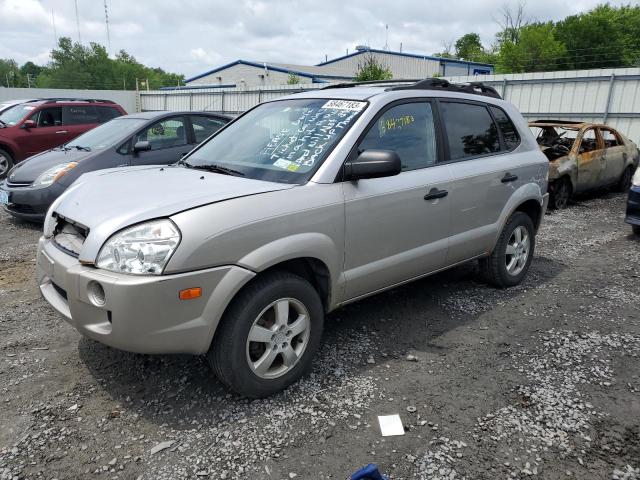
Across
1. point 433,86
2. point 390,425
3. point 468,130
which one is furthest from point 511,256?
point 390,425

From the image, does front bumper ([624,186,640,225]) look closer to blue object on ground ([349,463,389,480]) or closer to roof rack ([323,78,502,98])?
roof rack ([323,78,502,98])

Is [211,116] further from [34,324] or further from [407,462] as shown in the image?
[407,462]

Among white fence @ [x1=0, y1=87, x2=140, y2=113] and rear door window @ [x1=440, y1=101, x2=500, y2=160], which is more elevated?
white fence @ [x1=0, y1=87, x2=140, y2=113]

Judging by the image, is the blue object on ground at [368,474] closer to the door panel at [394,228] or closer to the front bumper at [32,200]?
the door panel at [394,228]

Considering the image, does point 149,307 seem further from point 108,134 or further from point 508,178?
point 108,134

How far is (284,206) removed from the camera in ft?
9.57

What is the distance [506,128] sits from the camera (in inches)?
188

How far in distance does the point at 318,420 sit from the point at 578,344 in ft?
7.35

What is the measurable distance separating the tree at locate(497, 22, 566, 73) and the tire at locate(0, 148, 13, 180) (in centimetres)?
4764

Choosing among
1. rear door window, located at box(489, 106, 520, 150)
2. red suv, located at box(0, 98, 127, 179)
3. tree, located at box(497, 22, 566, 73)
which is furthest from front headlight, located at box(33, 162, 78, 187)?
tree, located at box(497, 22, 566, 73)

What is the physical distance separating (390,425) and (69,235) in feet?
7.26

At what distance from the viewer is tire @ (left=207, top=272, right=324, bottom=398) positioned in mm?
2770

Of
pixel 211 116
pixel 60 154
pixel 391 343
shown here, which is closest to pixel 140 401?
pixel 391 343

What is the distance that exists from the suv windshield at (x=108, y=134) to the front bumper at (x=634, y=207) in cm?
708
